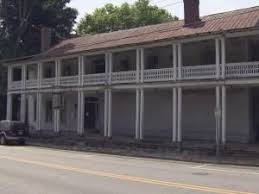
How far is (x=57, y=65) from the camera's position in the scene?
4072 cm

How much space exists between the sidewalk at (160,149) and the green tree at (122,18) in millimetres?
30577

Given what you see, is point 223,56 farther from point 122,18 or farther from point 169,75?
point 122,18

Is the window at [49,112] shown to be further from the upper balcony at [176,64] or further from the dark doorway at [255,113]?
the dark doorway at [255,113]

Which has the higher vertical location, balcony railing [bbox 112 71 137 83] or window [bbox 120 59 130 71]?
window [bbox 120 59 130 71]

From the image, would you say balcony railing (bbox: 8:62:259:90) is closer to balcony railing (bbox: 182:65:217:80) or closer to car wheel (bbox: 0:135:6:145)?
balcony railing (bbox: 182:65:217:80)

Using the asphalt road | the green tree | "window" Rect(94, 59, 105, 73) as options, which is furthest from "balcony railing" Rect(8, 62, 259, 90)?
the green tree

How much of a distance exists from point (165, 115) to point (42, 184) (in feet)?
71.9

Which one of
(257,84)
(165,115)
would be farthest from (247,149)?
(165,115)

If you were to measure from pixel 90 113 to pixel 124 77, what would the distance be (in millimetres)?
9759

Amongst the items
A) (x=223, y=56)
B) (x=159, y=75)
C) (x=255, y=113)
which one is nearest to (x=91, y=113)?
(x=159, y=75)

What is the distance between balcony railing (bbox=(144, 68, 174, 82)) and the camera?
1254 inches

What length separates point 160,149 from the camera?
100 ft

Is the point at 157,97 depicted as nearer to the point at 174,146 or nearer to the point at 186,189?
the point at 174,146

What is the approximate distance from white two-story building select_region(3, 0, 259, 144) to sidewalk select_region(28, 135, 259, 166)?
2.53ft
